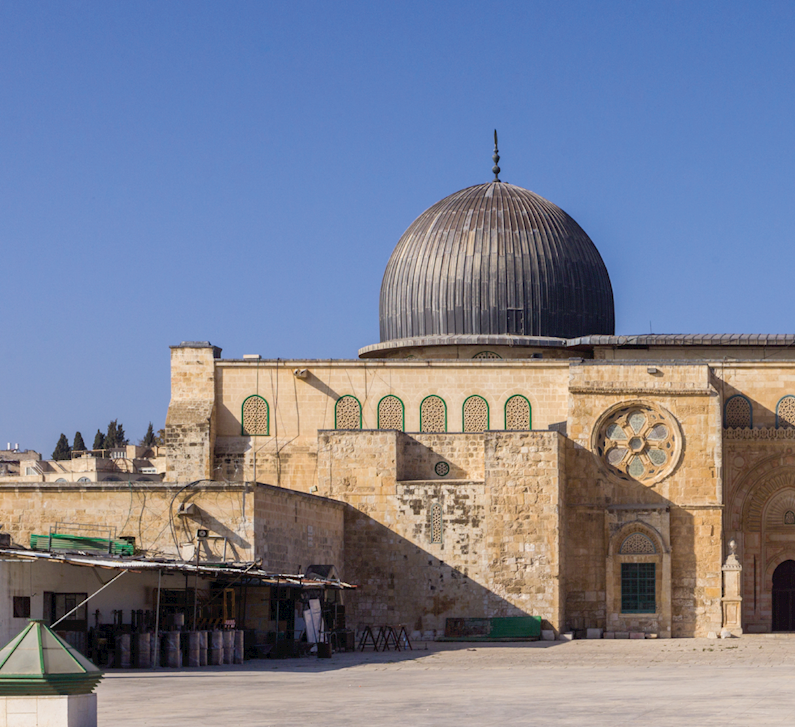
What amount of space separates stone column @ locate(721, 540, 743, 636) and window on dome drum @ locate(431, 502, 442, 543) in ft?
21.5

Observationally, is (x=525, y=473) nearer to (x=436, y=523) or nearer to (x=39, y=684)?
(x=436, y=523)

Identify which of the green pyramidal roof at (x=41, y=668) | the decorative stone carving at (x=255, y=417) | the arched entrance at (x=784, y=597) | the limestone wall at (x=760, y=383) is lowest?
the arched entrance at (x=784, y=597)

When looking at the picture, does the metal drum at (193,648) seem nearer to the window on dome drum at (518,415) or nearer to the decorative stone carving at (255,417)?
the decorative stone carving at (255,417)

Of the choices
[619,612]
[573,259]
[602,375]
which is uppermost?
[573,259]

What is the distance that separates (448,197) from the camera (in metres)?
37.7

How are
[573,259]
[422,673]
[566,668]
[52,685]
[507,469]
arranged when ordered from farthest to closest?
1. [573,259]
2. [507,469]
3. [566,668]
4. [422,673]
5. [52,685]

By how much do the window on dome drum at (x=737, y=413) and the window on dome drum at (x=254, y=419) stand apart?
1111 cm

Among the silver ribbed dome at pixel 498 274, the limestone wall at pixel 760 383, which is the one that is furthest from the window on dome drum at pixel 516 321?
the limestone wall at pixel 760 383

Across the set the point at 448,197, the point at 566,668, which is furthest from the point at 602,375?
the point at 566,668

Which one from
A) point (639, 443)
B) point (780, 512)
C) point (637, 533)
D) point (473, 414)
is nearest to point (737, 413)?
point (780, 512)

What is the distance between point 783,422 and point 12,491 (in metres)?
18.0

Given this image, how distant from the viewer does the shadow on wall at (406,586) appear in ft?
98.7

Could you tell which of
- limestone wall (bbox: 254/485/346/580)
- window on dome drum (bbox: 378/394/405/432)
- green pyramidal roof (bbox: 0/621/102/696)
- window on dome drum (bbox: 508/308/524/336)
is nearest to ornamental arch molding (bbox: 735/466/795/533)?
window on dome drum (bbox: 508/308/524/336)

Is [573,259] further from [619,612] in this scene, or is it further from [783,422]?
[619,612]
